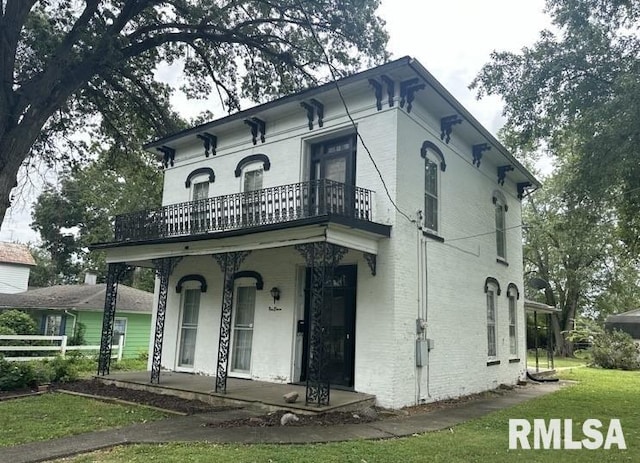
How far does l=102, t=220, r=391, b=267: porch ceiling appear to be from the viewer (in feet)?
28.9

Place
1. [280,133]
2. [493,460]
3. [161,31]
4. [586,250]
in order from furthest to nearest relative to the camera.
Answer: [586,250], [161,31], [280,133], [493,460]

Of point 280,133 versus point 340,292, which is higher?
point 280,133

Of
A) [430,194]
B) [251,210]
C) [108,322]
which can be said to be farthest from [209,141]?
[430,194]

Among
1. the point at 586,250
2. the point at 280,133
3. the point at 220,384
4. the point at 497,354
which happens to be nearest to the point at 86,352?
the point at 220,384

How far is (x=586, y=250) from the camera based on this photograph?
3089 centimetres

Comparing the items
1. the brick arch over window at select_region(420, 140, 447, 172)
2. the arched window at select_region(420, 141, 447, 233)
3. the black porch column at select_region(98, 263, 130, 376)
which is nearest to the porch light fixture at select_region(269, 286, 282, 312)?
the arched window at select_region(420, 141, 447, 233)

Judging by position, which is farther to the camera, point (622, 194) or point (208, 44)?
point (208, 44)

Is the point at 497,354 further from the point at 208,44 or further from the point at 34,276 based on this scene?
the point at 34,276

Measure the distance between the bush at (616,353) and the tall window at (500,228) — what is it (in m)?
12.3

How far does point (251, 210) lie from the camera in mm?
10836

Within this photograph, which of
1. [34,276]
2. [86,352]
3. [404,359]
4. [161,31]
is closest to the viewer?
[404,359]

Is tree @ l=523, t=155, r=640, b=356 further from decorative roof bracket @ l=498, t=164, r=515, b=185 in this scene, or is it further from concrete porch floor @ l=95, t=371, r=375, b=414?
concrete porch floor @ l=95, t=371, r=375, b=414

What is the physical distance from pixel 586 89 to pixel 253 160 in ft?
26.9

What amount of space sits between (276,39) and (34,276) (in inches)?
1671
